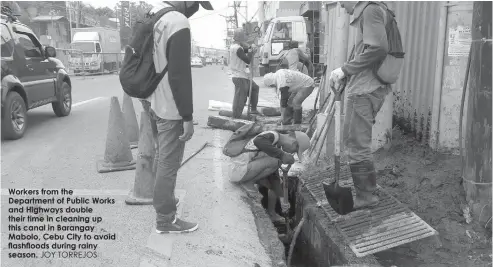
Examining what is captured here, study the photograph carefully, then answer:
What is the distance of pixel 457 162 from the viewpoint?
179 inches

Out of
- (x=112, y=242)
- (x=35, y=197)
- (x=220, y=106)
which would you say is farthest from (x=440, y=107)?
(x=220, y=106)

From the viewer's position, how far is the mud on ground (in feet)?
11.7

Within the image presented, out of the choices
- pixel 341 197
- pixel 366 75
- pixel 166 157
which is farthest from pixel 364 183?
pixel 166 157

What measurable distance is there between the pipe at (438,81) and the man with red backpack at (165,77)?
8.70ft

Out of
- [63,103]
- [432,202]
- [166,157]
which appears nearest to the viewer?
[166,157]

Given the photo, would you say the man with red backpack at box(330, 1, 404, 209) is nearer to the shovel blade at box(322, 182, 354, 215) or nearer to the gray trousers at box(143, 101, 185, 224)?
the shovel blade at box(322, 182, 354, 215)

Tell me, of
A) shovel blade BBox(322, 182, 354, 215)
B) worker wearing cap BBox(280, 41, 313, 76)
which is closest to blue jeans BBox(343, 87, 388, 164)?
shovel blade BBox(322, 182, 354, 215)

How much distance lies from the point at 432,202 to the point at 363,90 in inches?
54.8

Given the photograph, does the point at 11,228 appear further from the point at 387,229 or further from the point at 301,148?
the point at 387,229

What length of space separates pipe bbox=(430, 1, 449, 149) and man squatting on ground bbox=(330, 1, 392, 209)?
3.72ft

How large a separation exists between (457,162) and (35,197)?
14.2 feet

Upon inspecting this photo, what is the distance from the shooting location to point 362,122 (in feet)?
12.3

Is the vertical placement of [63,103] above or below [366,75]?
below

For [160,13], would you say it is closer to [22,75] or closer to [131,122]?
[131,122]
